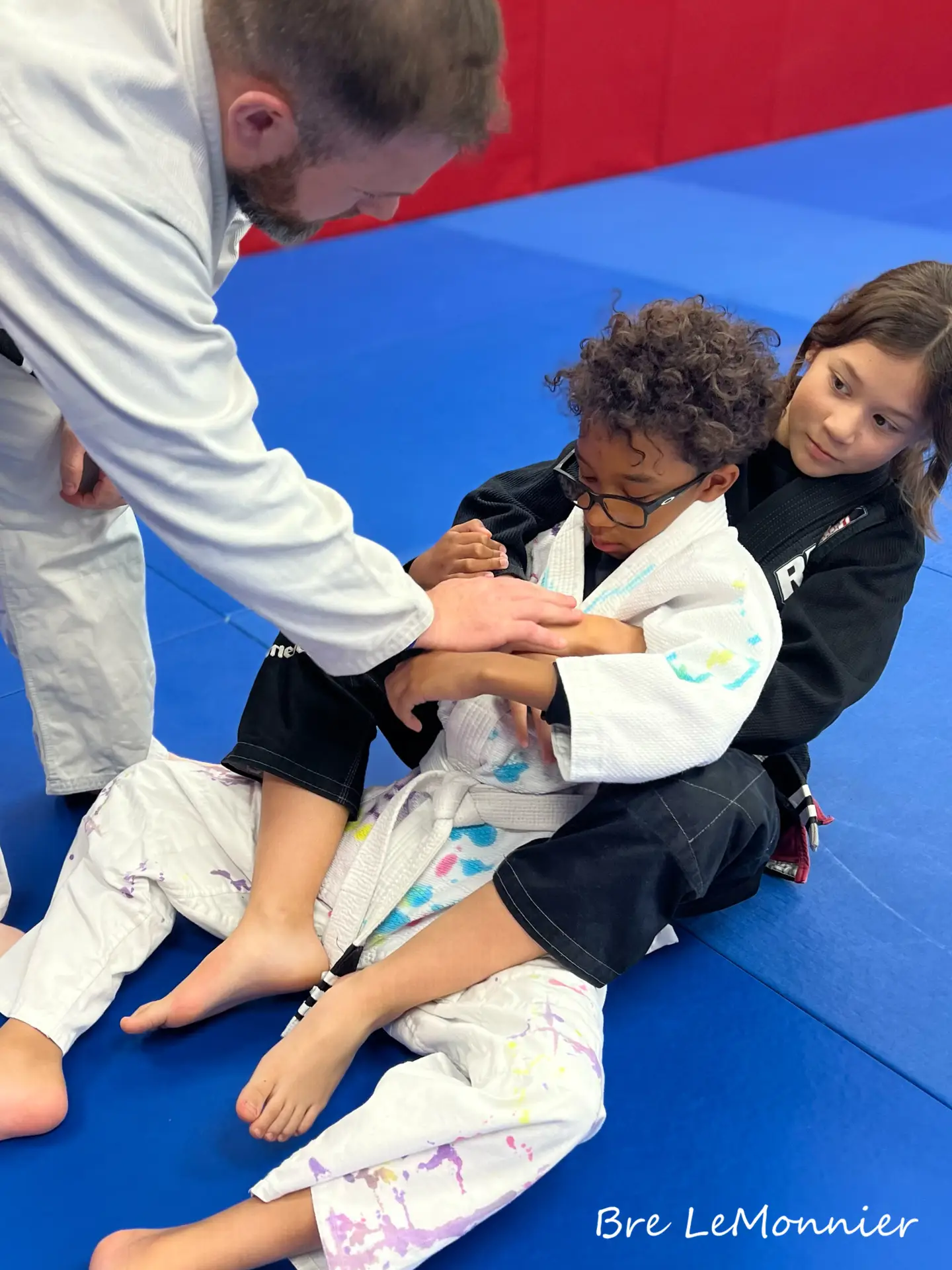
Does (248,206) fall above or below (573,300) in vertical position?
above

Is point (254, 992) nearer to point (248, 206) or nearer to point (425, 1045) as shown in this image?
point (425, 1045)

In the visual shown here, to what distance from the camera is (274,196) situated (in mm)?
1255

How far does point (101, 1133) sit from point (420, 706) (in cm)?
70

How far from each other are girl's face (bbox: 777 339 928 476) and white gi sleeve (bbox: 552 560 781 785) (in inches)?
12.9

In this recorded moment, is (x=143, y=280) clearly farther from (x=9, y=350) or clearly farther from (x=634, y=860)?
(x=634, y=860)

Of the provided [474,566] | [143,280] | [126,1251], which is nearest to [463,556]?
[474,566]

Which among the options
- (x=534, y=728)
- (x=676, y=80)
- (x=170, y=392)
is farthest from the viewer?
(x=676, y=80)

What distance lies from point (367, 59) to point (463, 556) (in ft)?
2.55

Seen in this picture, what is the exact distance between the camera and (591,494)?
1638mm

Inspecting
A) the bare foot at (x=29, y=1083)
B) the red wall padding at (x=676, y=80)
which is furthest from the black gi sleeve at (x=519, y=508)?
the red wall padding at (x=676, y=80)

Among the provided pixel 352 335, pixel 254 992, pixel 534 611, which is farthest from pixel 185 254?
pixel 352 335

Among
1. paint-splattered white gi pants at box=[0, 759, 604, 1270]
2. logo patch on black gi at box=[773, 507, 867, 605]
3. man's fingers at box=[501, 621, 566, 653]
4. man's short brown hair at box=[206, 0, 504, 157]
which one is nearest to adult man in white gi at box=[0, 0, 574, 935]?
man's short brown hair at box=[206, 0, 504, 157]

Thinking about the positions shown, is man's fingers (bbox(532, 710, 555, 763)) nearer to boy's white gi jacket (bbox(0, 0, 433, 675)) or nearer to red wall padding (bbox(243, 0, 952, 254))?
boy's white gi jacket (bbox(0, 0, 433, 675))

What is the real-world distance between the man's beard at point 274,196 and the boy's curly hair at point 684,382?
1.48ft
